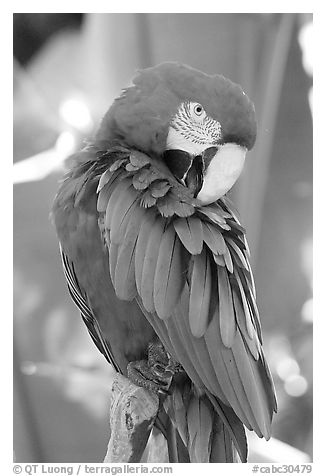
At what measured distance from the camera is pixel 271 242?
1041mm

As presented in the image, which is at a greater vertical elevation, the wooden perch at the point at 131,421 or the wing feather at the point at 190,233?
the wing feather at the point at 190,233

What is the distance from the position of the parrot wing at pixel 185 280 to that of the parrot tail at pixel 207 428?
0.03 m

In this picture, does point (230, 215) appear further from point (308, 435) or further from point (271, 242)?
point (308, 435)

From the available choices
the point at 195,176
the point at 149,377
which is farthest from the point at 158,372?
the point at 195,176

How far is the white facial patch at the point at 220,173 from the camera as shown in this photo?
88 cm

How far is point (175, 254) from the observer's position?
833 mm

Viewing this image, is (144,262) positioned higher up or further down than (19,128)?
further down

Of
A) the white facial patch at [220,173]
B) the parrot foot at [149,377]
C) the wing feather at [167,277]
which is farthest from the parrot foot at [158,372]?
the white facial patch at [220,173]

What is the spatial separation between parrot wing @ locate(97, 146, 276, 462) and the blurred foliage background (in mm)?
177

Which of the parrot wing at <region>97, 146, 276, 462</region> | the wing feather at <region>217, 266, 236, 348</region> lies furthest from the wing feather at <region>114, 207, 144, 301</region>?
the wing feather at <region>217, 266, 236, 348</region>

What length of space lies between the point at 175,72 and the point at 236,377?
403 mm

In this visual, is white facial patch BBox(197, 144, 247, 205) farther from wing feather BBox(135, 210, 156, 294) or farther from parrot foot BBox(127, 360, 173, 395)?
parrot foot BBox(127, 360, 173, 395)

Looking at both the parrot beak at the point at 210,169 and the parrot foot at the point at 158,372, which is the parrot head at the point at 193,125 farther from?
the parrot foot at the point at 158,372
